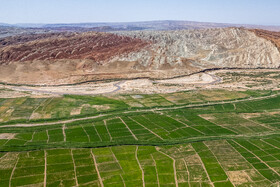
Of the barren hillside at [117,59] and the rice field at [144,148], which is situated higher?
the barren hillside at [117,59]

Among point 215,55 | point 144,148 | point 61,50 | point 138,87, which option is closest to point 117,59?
point 61,50

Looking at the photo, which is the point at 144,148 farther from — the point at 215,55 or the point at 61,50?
the point at 61,50

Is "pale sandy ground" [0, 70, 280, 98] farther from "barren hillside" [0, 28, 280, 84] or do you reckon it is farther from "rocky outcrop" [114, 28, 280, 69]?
"rocky outcrop" [114, 28, 280, 69]

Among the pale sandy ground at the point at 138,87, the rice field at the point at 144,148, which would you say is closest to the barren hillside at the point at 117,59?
the pale sandy ground at the point at 138,87

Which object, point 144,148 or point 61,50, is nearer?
point 144,148

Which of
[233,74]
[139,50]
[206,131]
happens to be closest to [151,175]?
[206,131]

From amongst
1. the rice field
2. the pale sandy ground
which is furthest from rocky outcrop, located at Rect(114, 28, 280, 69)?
the rice field

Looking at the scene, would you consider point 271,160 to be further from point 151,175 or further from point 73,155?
point 73,155

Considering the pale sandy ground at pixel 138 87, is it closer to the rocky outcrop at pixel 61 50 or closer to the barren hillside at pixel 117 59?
the barren hillside at pixel 117 59
